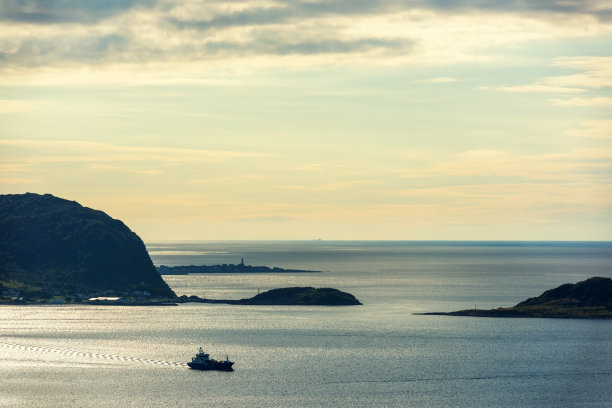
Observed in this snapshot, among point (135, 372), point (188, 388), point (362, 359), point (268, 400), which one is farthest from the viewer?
point (362, 359)

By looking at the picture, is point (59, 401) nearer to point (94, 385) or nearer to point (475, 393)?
point (94, 385)

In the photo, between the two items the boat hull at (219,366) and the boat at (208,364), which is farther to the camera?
the boat at (208,364)

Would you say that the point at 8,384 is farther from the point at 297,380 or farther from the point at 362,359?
the point at 362,359

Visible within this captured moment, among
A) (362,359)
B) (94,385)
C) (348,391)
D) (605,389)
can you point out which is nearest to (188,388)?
(94,385)

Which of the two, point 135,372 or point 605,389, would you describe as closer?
point 605,389

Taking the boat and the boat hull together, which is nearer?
the boat hull

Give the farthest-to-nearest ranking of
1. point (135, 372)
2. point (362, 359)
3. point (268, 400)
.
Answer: point (362, 359) → point (135, 372) → point (268, 400)

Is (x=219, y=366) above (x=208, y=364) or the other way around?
the other way around

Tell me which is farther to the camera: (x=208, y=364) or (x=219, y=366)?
(x=208, y=364)

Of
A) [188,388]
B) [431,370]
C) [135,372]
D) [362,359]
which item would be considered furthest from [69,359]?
[431,370]
